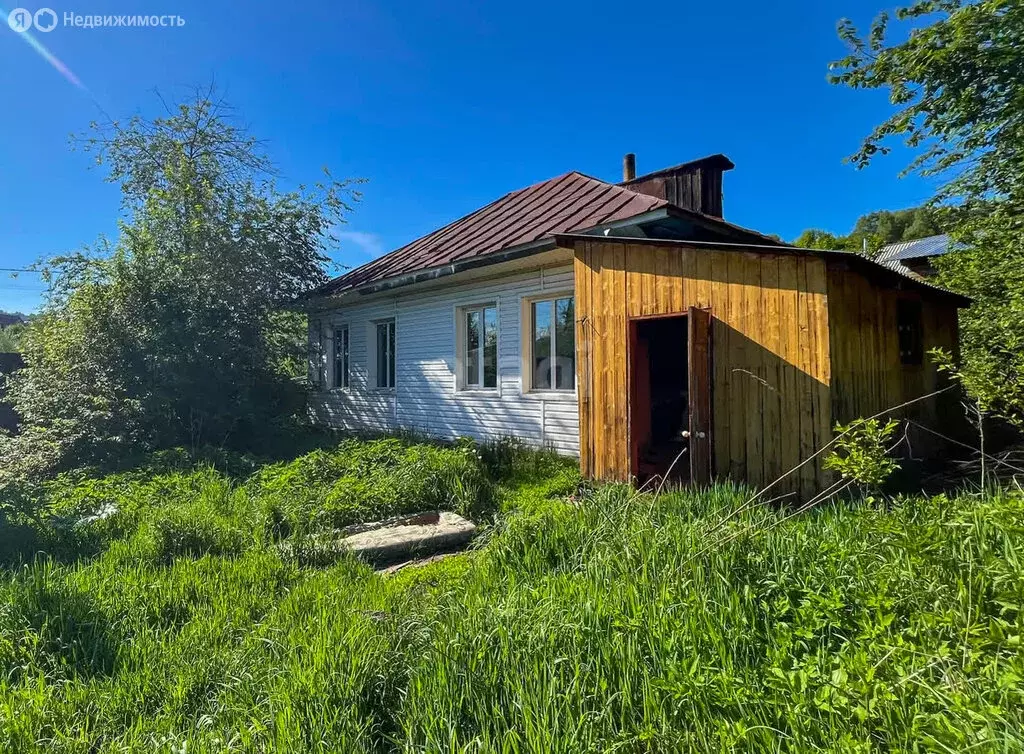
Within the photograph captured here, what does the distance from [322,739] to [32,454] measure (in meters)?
11.0

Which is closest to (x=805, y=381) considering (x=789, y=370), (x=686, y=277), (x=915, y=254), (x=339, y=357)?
(x=789, y=370)

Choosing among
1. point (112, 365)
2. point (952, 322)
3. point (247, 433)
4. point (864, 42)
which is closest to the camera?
point (864, 42)

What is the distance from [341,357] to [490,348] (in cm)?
562

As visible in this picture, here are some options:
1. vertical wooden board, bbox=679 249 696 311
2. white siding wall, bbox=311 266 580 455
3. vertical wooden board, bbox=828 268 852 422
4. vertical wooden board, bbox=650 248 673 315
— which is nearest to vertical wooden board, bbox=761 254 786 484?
vertical wooden board, bbox=828 268 852 422

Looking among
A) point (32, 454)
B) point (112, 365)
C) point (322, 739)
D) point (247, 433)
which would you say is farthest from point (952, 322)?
point (32, 454)

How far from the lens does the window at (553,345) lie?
8.32 m

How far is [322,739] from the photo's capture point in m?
2.15

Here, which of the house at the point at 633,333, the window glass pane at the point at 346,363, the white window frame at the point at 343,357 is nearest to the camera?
the house at the point at 633,333

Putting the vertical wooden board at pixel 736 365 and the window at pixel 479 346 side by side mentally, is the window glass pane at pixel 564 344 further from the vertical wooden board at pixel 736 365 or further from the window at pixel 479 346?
the vertical wooden board at pixel 736 365

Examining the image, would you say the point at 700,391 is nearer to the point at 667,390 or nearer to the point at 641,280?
the point at 641,280

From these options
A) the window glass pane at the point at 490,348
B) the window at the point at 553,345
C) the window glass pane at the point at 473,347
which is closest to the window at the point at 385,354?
the window glass pane at the point at 473,347

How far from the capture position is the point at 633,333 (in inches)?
255

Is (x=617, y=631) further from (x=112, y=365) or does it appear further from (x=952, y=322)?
(x=112, y=365)

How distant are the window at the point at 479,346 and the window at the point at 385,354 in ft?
8.43
